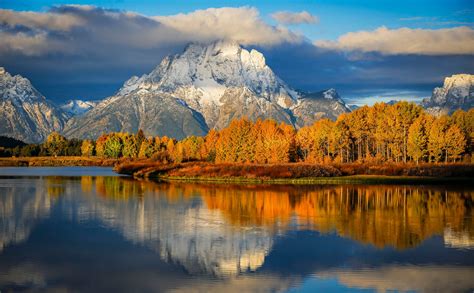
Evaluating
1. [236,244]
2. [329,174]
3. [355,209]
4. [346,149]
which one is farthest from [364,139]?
[236,244]

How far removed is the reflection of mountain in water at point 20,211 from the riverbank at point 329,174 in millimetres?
35837

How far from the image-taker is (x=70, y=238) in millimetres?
43125

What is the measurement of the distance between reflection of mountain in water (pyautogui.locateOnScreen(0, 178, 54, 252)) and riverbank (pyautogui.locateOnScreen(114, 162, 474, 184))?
35837mm

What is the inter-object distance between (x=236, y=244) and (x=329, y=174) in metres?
73.4

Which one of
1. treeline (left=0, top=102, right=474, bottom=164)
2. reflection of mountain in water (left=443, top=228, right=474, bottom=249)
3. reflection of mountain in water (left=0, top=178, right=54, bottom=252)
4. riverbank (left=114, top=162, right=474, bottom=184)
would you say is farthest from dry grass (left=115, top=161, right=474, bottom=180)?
reflection of mountain in water (left=443, top=228, right=474, bottom=249)

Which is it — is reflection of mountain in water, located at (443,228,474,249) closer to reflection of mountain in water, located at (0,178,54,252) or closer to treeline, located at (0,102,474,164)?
reflection of mountain in water, located at (0,178,54,252)

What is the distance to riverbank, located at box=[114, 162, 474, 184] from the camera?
4134 inches

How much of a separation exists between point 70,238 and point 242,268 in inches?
615

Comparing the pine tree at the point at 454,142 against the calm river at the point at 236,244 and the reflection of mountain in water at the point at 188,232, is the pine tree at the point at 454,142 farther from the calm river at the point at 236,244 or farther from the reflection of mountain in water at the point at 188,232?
the reflection of mountain in water at the point at 188,232

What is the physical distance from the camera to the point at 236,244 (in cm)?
Result: 4041

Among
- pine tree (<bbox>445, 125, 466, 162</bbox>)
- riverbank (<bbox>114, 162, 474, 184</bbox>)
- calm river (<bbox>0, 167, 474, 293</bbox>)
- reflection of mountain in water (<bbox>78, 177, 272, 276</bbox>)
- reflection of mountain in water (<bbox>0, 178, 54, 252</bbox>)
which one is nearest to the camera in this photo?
calm river (<bbox>0, 167, 474, 293</bbox>)

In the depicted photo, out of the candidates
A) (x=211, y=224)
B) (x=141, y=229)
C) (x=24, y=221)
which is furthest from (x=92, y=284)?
(x=24, y=221)

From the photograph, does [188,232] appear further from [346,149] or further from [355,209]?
[346,149]

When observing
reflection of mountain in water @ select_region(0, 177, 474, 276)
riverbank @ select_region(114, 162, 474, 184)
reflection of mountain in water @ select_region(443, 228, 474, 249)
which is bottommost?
reflection of mountain in water @ select_region(443, 228, 474, 249)
